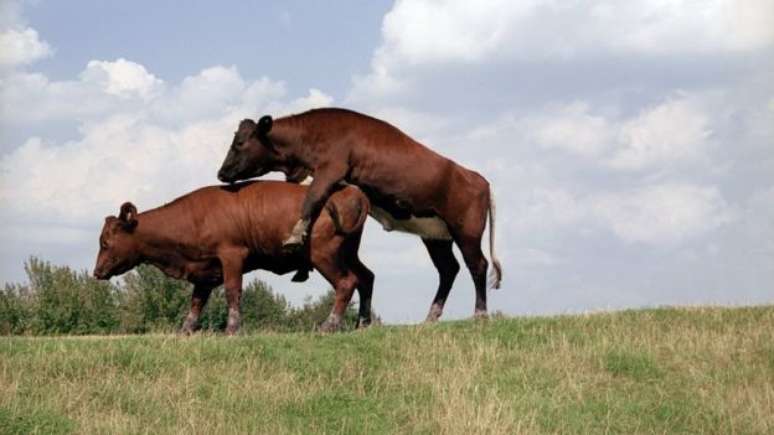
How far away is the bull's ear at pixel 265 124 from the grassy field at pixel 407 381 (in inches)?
134

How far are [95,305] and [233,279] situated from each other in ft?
60.1

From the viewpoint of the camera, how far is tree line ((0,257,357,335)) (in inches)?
1284

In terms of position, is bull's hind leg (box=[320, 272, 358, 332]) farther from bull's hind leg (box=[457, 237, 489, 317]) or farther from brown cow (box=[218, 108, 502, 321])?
bull's hind leg (box=[457, 237, 489, 317])

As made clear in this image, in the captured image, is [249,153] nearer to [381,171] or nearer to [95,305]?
[381,171]

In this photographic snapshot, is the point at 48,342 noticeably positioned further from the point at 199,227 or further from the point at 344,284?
the point at 344,284

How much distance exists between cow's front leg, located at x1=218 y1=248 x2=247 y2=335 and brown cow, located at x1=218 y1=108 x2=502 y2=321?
3.42 ft

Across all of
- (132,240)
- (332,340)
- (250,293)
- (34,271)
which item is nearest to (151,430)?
(332,340)

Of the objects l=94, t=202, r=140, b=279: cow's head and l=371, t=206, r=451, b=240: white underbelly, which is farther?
l=94, t=202, r=140, b=279: cow's head

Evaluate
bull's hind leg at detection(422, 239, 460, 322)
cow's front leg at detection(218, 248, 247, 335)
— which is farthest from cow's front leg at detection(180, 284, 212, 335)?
bull's hind leg at detection(422, 239, 460, 322)

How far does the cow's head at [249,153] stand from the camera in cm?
1767

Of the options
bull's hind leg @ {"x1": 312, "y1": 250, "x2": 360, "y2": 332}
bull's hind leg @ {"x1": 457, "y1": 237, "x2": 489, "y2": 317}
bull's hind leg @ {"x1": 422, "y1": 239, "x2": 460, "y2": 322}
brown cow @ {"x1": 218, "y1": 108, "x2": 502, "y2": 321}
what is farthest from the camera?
bull's hind leg @ {"x1": 422, "y1": 239, "x2": 460, "y2": 322}

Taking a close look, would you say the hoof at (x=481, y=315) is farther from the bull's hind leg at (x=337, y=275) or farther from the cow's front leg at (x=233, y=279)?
the cow's front leg at (x=233, y=279)

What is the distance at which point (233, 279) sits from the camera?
1695 cm

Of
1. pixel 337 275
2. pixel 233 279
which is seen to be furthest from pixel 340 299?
pixel 233 279
